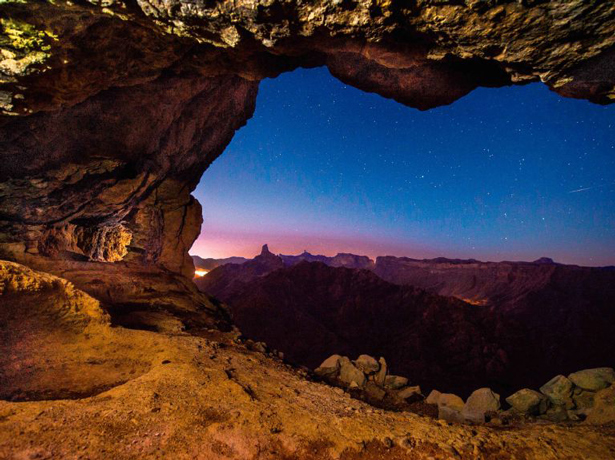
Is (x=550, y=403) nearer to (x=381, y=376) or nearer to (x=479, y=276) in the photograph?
(x=381, y=376)

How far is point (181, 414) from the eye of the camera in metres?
3.16

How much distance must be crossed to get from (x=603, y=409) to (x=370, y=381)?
516cm

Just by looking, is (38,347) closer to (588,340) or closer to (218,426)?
(218,426)

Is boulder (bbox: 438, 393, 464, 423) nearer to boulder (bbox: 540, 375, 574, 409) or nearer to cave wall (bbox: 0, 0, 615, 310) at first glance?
boulder (bbox: 540, 375, 574, 409)

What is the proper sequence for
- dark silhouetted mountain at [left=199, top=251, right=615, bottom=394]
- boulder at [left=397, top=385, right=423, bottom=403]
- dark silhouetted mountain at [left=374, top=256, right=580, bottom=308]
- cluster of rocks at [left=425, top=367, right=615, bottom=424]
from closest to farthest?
cluster of rocks at [left=425, top=367, right=615, bottom=424]
boulder at [left=397, top=385, right=423, bottom=403]
dark silhouetted mountain at [left=199, top=251, right=615, bottom=394]
dark silhouetted mountain at [left=374, top=256, right=580, bottom=308]

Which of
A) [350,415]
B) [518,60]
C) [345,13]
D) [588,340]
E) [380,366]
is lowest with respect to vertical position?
[588,340]

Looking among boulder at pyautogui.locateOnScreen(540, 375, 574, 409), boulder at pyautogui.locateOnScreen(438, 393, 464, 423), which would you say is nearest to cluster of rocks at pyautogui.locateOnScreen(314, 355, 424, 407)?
boulder at pyautogui.locateOnScreen(438, 393, 464, 423)

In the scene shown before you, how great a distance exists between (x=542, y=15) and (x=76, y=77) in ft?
26.4

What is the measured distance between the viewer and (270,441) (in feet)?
9.86

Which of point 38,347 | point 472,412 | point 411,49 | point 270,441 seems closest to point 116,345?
point 38,347

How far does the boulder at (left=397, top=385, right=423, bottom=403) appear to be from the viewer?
7.52 metres

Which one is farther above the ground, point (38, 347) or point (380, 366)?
point (38, 347)

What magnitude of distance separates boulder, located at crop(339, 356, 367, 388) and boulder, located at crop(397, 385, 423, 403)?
1113 millimetres

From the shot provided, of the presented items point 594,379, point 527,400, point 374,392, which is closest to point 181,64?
point 374,392
